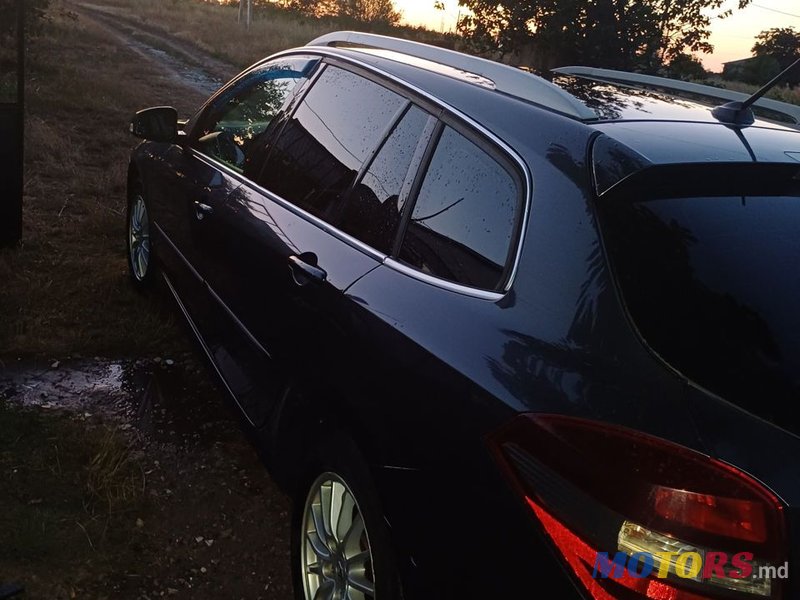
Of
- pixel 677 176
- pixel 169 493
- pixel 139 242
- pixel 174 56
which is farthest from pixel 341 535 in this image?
pixel 174 56

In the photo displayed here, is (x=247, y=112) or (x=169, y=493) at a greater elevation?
(x=247, y=112)

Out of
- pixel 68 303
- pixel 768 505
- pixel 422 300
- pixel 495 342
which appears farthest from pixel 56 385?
pixel 768 505

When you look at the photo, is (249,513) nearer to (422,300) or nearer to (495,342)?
(422,300)

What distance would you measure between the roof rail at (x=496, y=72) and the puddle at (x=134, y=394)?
1.67 metres

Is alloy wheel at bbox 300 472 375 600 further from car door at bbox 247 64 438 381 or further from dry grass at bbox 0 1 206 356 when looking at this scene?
dry grass at bbox 0 1 206 356

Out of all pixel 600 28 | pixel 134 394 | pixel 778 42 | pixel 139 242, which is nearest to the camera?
pixel 134 394

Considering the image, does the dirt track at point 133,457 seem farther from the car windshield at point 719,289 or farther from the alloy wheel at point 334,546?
the car windshield at point 719,289

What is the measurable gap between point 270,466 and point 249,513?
49 centimetres

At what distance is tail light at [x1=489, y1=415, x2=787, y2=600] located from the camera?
4.16 ft

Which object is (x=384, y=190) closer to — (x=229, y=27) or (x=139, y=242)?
(x=139, y=242)

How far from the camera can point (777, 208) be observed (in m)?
1.82

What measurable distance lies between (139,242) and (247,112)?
1604mm

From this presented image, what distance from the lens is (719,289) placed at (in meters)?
1.56

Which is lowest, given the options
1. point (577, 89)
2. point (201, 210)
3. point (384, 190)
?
point (201, 210)
